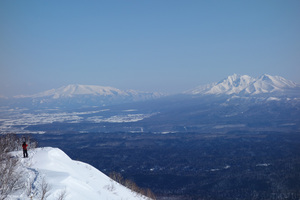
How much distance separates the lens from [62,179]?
21750 mm

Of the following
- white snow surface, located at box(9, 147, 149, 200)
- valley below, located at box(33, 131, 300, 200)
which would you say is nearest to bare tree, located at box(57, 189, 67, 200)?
white snow surface, located at box(9, 147, 149, 200)

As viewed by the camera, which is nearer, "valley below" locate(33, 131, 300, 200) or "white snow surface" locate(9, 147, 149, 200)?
"white snow surface" locate(9, 147, 149, 200)

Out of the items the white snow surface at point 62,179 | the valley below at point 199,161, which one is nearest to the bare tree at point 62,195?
the white snow surface at point 62,179

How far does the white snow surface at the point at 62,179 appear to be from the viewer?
1952 centimetres

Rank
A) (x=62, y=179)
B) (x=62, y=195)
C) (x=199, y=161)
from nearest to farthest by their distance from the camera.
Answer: (x=62, y=195) < (x=62, y=179) < (x=199, y=161)

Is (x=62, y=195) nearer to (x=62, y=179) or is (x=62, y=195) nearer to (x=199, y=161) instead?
(x=62, y=179)

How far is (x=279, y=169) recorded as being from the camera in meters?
94.8

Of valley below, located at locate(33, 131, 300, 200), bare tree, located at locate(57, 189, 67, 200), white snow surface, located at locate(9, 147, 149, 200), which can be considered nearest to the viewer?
bare tree, located at locate(57, 189, 67, 200)

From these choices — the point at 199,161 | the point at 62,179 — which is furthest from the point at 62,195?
the point at 199,161

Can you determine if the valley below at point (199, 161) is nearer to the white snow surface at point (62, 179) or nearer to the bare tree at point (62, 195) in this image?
the white snow surface at point (62, 179)

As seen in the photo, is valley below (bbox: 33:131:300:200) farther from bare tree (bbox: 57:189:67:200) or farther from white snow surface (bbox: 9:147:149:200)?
bare tree (bbox: 57:189:67:200)

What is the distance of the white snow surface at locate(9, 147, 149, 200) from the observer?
64.0 ft

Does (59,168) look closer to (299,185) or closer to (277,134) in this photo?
(299,185)

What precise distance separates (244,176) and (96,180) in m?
73.3
